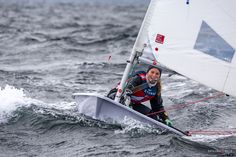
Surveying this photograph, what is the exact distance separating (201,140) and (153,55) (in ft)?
4.35

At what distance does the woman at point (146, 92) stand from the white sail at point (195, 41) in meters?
0.61

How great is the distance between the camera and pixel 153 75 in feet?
22.8

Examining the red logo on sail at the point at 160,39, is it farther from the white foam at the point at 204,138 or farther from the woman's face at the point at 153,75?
the white foam at the point at 204,138

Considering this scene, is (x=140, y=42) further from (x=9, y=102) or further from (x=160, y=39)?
(x=9, y=102)

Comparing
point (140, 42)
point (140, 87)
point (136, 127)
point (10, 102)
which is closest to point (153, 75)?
point (140, 87)

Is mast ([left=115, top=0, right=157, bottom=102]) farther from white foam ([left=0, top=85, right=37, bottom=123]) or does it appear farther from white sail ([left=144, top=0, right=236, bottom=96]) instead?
white foam ([left=0, top=85, right=37, bottom=123])

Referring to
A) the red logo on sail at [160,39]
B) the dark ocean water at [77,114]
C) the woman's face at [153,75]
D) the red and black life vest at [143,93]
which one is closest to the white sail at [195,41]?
the red logo on sail at [160,39]

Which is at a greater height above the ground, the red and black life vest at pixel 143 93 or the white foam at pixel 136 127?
the red and black life vest at pixel 143 93

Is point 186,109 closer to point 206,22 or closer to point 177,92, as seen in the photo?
point 177,92

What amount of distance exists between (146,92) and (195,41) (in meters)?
1.17

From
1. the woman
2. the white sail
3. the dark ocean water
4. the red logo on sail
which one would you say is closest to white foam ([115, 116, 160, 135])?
the dark ocean water

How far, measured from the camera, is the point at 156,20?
640 cm

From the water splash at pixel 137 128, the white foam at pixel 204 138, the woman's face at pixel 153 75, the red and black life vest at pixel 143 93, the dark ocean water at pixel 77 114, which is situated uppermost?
the woman's face at pixel 153 75

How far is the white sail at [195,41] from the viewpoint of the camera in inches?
245
